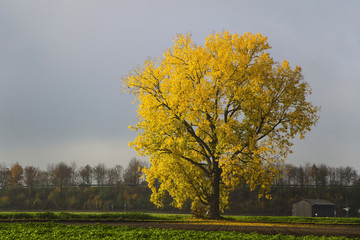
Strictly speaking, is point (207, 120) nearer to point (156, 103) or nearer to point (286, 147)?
point (156, 103)

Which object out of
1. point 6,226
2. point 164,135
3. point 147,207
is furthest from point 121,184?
point 6,226

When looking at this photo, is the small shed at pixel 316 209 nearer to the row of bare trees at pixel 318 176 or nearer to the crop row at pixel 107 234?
the row of bare trees at pixel 318 176

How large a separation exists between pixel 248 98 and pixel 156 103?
8.12m

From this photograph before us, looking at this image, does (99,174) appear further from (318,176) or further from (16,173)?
(318,176)

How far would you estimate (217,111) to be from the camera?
34.4 m

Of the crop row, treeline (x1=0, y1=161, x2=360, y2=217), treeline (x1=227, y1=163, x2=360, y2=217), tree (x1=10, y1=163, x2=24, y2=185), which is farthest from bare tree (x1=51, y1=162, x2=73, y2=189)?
the crop row

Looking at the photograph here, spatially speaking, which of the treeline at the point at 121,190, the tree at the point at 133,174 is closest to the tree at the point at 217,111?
the treeline at the point at 121,190

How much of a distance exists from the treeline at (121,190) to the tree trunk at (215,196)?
44677 millimetres

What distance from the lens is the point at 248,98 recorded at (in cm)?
3316

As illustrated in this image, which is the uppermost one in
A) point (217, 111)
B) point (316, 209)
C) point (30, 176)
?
point (217, 111)

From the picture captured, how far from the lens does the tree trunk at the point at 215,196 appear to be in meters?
35.8

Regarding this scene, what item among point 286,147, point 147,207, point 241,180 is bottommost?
point 147,207

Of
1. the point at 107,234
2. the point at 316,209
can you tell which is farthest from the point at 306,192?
the point at 107,234

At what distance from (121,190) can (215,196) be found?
226 ft
